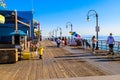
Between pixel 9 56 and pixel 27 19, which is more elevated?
pixel 27 19

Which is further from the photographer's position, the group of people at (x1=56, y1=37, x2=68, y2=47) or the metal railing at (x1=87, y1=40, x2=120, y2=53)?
the group of people at (x1=56, y1=37, x2=68, y2=47)

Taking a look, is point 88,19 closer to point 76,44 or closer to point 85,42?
point 85,42

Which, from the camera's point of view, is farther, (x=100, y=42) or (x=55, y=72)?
(x=100, y=42)

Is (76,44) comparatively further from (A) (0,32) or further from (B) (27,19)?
(A) (0,32)

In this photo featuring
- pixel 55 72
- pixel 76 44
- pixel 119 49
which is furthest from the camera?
pixel 76 44

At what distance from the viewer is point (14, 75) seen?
11.9m

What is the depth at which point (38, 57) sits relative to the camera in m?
19.7

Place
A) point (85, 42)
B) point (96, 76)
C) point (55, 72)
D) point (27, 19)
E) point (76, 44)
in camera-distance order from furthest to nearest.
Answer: point (76, 44) → point (85, 42) → point (27, 19) → point (55, 72) → point (96, 76)

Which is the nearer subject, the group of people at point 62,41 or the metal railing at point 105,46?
the metal railing at point 105,46

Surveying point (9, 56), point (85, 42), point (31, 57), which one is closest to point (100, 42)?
point (85, 42)

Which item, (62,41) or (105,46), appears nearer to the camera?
(105,46)

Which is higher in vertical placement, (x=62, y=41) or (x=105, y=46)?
(x=62, y=41)

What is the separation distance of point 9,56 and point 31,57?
9.52 ft

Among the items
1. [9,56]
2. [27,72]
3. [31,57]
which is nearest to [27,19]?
[31,57]
